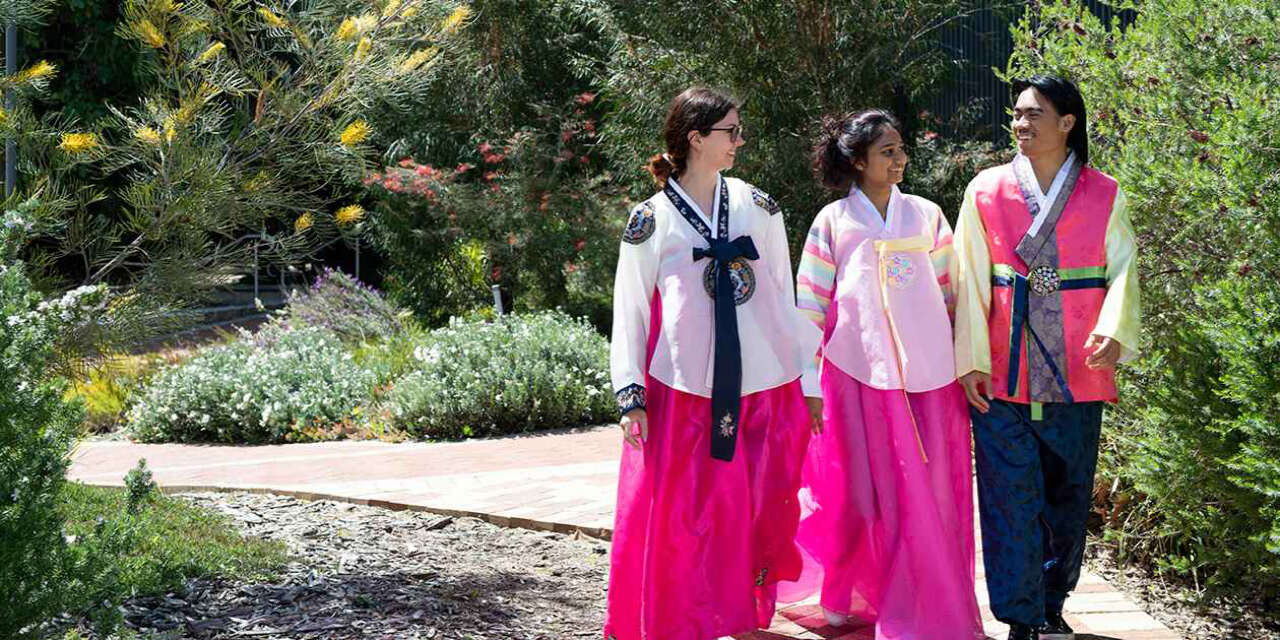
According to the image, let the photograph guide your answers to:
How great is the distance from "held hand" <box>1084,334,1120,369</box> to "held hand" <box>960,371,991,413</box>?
31 cm

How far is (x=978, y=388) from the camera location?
3.80 metres

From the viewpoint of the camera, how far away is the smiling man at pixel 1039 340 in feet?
12.0

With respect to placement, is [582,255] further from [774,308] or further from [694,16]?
[774,308]

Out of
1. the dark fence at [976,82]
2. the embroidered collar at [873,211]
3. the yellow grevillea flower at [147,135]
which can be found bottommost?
the embroidered collar at [873,211]

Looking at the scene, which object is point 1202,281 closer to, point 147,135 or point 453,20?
point 453,20

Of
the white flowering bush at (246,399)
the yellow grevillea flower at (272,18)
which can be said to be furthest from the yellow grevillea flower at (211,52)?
the white flowering bush at (246,399)

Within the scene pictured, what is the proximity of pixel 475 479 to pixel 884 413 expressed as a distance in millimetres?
3099

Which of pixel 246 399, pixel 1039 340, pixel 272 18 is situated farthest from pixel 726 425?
pixel 246 399

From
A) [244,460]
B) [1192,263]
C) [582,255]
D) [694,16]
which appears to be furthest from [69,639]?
[582,255]

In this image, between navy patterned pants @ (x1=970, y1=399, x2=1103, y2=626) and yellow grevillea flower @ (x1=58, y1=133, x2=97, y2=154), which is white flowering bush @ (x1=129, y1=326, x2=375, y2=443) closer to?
yellow grevillea flower @ (x1=58, y1=133, x2=97, y2=154)

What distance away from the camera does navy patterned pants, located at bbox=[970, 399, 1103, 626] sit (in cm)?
367

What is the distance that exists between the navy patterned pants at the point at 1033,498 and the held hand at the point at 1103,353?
20cm

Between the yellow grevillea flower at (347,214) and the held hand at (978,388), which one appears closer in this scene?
the held hand at (978,388)

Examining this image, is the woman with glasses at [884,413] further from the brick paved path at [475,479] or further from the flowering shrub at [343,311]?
the flowering shrub at [343,311]
